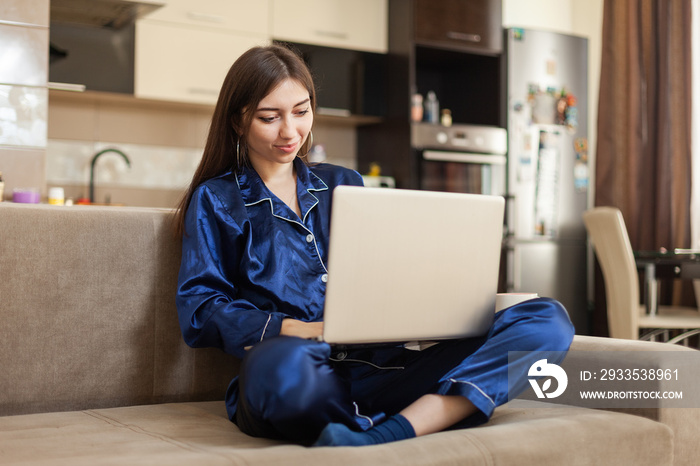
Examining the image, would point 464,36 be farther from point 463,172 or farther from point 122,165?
point 122,165

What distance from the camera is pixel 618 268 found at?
366 cm

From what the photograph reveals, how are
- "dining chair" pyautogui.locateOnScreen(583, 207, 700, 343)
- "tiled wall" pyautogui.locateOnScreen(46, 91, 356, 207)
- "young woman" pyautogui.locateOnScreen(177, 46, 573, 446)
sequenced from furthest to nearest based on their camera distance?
"tiled wall" pyautogui.locateOnScreen(46, 91, 356, 207), "dining chair" pyautogui.locateOnScreen(583, 207, 700, 343), "young woman" pyautogui.locateOnScreen(177, 46, 573, 446)

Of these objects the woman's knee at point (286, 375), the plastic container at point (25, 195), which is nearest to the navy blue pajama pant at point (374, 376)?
the woman's knee at point (286, 375)

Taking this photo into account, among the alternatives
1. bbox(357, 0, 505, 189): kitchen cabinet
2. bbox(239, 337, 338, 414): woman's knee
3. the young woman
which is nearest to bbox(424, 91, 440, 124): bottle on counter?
bbox(357, 0, 505, 189): kitchen cabinet

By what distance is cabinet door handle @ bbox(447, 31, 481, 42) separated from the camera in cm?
484

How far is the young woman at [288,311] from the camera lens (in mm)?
1272

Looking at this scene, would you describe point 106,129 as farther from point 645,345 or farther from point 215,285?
point 645,345

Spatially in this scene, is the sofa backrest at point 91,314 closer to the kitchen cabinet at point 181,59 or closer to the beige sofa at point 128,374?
the beige sofa at point 128,374

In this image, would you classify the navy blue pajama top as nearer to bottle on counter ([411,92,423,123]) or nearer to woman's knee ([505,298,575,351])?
woman's knee ([505,298,575,351])

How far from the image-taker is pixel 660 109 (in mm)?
4684

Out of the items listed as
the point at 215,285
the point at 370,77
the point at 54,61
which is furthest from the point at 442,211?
the point at 370,77

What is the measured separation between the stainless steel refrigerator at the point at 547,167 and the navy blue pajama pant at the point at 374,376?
130 inches

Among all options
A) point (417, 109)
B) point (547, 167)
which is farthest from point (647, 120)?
point (417, 109)

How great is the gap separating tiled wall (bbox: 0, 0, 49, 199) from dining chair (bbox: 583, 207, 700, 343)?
2.69m
